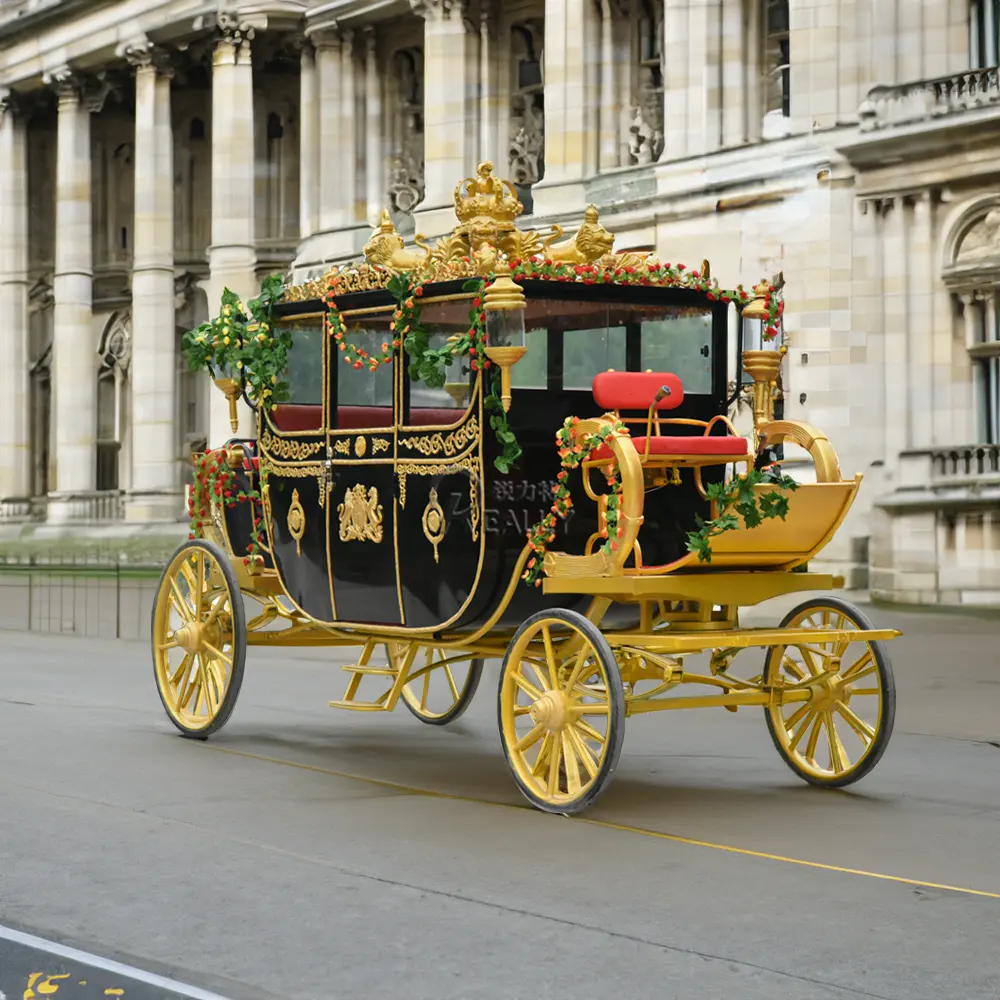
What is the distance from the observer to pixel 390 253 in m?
10.7

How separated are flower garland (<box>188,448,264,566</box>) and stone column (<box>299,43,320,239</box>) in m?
26.4

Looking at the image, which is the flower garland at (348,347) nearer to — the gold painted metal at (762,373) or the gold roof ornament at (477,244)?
the gold roof ornament at (477,244)

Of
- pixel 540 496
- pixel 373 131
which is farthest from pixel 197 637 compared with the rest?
pixel 373 131

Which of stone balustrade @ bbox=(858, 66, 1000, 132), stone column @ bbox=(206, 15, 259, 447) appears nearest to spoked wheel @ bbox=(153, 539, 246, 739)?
stone balustrade @ bbox=(858, 66, 1000, 132)

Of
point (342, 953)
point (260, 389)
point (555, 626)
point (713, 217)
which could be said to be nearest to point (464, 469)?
point (555, 626)

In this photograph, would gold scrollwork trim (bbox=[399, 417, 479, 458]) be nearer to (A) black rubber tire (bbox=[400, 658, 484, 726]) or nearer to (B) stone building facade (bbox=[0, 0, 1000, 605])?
(A) black rubber tire (bbox=[400, 658, 484, 726])

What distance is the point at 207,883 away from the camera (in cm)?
729

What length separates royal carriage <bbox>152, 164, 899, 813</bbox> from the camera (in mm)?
9023

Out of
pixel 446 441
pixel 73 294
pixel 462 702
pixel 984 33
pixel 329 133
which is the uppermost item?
pixel 329 133

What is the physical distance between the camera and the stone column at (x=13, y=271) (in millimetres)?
47438

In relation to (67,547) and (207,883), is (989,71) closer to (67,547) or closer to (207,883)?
(207,883)

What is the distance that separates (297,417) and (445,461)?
1.81 meters

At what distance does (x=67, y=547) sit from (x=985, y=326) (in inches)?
897

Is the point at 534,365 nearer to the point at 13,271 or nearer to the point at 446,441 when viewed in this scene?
the point at 446,441
